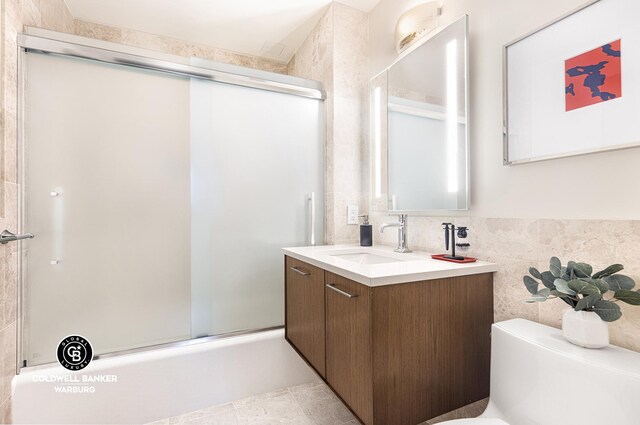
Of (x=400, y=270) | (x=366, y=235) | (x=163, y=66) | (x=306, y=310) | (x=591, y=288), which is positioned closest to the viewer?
(x=591, y=288)

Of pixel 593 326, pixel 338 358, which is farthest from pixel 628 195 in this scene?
pixel 338 358

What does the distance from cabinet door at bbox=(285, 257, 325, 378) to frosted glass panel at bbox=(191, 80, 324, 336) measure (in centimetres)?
29

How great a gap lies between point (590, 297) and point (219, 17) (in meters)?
2.43

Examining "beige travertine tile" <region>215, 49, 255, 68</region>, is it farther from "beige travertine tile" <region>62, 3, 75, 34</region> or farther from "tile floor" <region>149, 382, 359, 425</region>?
"tile floor" <region>149, 382, 359, 425</region>

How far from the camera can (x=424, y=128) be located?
4.80 feet

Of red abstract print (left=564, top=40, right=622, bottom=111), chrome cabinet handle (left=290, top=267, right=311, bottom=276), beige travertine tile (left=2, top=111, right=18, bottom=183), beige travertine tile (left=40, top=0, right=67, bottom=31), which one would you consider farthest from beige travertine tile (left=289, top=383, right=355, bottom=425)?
beige travertine tile (left=40, top=0, right=67, bottom=31)

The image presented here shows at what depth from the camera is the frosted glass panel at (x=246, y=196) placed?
1719mm

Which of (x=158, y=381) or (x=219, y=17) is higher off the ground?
(x=219, y=17)

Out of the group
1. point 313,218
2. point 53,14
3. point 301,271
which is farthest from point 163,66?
point 301,271

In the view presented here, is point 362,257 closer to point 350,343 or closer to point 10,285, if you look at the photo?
point 350,343

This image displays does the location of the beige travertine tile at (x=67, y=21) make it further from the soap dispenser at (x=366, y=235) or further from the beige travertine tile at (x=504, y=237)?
the beige travertine tile at (x=504, y=237)

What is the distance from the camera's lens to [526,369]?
0.84m

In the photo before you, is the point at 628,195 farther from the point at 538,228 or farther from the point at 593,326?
the point at 593,326

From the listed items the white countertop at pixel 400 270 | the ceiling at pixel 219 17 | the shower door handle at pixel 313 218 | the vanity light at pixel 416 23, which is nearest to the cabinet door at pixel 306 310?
the white countertop at pixel 400 270
